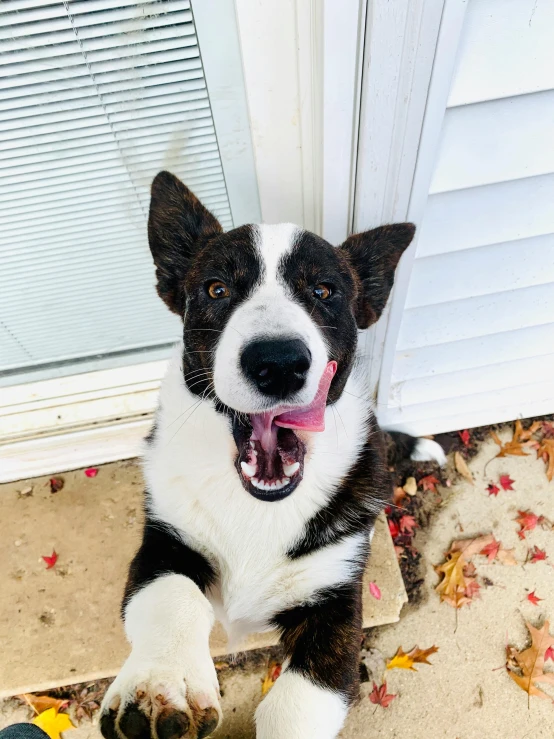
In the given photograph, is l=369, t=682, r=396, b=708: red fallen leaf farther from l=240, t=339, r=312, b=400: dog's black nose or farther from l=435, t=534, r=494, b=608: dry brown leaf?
l=240, t=339, r=312, b=400: dog's black nose

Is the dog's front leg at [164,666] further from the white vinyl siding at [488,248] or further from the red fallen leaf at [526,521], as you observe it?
the red fallen leaf at [526,521]

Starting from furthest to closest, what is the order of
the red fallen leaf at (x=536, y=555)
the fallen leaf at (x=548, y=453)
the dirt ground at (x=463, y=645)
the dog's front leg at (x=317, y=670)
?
the fallen leaf at (x=548, y=453), the red fallen leaf at (x=536, y=555), the dirt ground at (x=463, y=645), the dog's front leg at (x=317, y=670)

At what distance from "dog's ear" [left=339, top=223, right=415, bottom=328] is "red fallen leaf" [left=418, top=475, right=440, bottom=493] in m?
1.18

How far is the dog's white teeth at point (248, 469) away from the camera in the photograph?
1.30m

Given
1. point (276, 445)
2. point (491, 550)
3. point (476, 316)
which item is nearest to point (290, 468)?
point (276, 445)

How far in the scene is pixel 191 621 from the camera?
131 cm

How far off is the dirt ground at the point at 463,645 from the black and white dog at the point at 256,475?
64 centimetres

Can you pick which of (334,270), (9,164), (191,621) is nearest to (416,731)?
(191,621)

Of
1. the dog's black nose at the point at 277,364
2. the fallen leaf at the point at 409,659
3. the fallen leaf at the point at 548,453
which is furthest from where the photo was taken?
the fallen leaf at the point at 548,453

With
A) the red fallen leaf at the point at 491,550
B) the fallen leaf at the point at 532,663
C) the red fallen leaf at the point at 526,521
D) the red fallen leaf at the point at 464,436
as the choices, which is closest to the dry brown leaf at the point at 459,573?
the red fallen leaf at the point at 491,550

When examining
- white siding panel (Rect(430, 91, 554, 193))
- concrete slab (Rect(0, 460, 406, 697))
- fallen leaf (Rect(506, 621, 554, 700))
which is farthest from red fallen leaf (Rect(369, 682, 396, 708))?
white siding panel (Rect(430, 91, 554, 193))

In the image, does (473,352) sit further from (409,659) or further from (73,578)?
(73,578)

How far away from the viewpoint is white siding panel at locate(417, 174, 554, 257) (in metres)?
1.58

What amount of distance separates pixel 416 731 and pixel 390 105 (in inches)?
90.3
